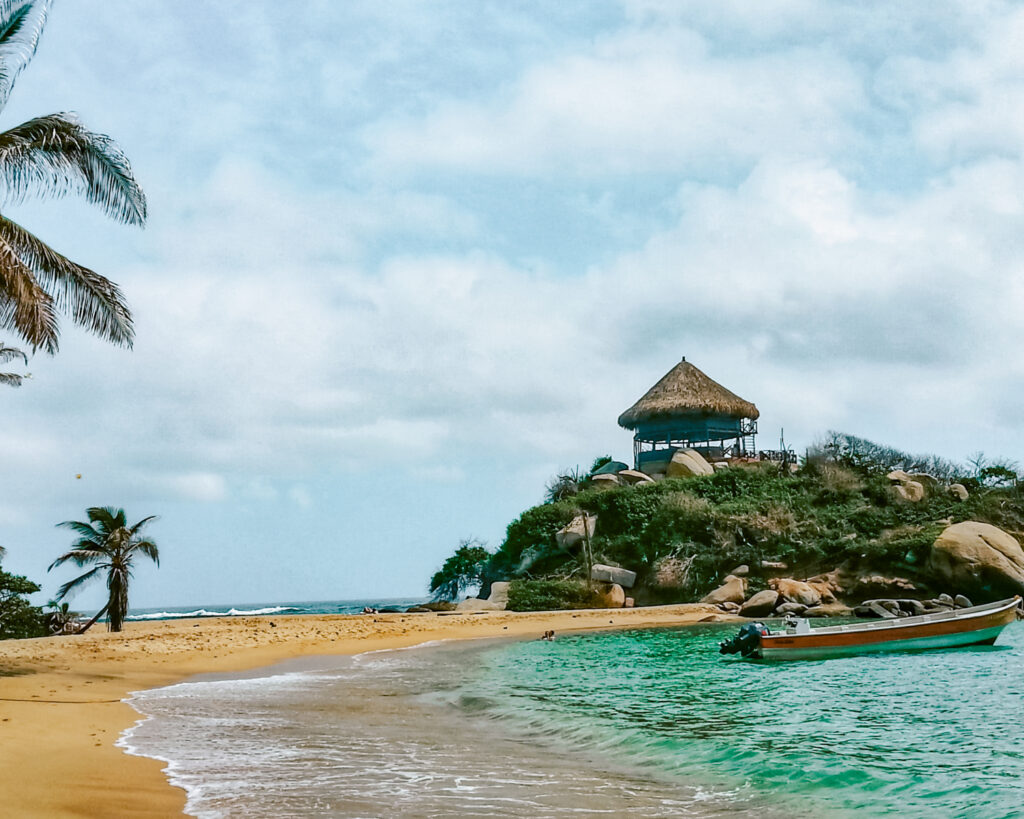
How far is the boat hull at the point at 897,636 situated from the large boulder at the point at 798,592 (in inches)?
401

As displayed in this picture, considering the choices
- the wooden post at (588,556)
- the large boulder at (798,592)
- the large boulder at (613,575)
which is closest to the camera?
the large boulder at (798,592)

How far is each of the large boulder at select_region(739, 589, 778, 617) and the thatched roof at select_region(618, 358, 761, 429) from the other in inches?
738

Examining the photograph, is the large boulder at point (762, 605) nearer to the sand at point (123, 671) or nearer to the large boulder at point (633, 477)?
the sand at point (123, 671)

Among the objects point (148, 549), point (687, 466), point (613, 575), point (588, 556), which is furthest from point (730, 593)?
point (148, 549)

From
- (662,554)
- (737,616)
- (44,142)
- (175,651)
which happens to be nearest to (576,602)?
(662,554)

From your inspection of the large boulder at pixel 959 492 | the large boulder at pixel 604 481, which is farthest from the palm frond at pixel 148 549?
the large boulder at pixel 959 492

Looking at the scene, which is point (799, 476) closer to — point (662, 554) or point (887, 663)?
point (662, 554)

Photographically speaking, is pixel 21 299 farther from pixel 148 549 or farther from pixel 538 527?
pixel 538 527

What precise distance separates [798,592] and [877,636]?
1264 centimetres

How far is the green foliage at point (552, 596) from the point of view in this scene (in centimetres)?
3553

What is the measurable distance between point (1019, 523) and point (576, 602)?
1928 centimetres

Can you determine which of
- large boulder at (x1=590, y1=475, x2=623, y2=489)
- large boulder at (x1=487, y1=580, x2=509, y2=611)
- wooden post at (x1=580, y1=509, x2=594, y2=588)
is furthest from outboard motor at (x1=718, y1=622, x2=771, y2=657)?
large boulder at (x1=590, y1=475, x2=623, y2=489)

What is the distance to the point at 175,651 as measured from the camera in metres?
20.4

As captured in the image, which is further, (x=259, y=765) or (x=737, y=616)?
(x=737, y=616)
